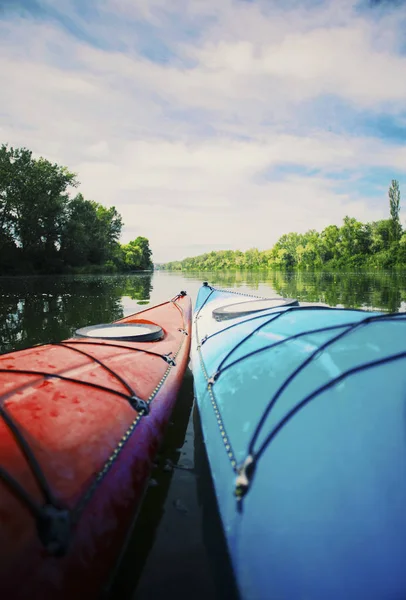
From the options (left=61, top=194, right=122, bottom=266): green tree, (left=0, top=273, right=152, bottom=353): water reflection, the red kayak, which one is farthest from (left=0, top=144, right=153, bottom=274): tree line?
the red kayak

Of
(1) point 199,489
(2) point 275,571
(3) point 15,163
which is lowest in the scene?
(1) point 199,489

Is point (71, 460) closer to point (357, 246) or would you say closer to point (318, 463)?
point (318, 463)

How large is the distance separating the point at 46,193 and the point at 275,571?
132 feet

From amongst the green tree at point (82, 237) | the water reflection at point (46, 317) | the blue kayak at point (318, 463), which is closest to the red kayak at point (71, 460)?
the blue kayak at point (318, 463)

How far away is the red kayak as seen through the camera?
59.4 inches

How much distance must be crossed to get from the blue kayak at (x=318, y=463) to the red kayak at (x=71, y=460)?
640mm

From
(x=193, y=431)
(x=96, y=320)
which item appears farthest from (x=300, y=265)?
(x=193, y=431)

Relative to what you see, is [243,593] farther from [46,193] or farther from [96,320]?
[46,193]

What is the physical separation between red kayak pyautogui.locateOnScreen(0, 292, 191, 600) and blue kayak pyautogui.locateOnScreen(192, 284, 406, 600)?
0.64m

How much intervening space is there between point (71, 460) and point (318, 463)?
4.63 ft

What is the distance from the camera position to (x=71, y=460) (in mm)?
1968

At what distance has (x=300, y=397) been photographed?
2.16 metres

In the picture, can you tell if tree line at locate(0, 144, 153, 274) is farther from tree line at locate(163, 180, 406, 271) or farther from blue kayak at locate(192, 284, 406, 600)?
tree line at locate(163, 180, 406, 271)

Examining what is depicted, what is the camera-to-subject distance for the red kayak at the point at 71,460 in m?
1.51
